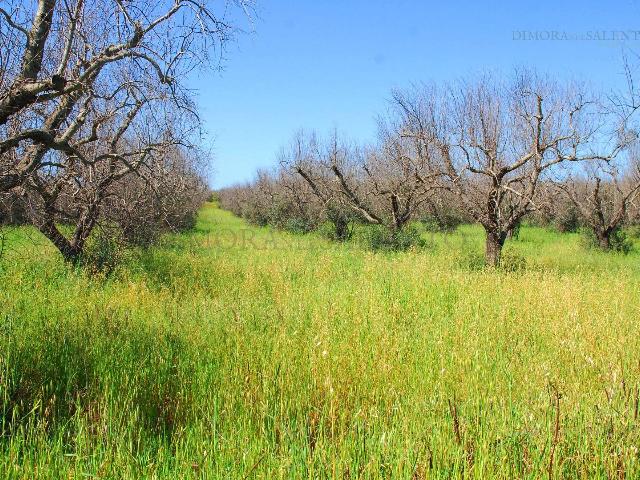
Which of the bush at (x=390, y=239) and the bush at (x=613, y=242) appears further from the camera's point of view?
the bush at (x=613, y=242)

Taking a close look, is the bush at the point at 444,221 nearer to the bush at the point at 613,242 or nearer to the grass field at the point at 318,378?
the bush at the point at 613,242

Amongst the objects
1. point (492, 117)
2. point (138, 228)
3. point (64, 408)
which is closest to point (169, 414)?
point (64, 408)

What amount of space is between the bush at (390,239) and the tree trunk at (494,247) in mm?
3774

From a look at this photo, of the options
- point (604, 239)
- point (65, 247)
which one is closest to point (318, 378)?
point (65, 247)

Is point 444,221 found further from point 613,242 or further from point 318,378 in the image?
point 318,378

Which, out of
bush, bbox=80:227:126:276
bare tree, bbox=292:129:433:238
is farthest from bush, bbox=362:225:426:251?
bush, bbox=80:227:126:276

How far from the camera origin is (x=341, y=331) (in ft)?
16.0

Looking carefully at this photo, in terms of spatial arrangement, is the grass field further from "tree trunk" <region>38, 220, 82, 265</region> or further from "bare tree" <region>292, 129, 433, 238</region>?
"bare tree" <region>292, 129, 433, 238</region>

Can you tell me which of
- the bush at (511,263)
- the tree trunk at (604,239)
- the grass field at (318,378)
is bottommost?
the grass field at (318,378)

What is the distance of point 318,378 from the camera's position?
11.9 ft

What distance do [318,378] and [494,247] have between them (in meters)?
7.57

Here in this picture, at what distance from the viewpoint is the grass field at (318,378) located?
7.93ft

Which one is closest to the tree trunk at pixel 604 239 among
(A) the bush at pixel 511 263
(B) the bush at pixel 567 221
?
(B) the bush at pixel 567 221

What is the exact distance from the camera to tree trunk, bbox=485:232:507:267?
32.3 ft
